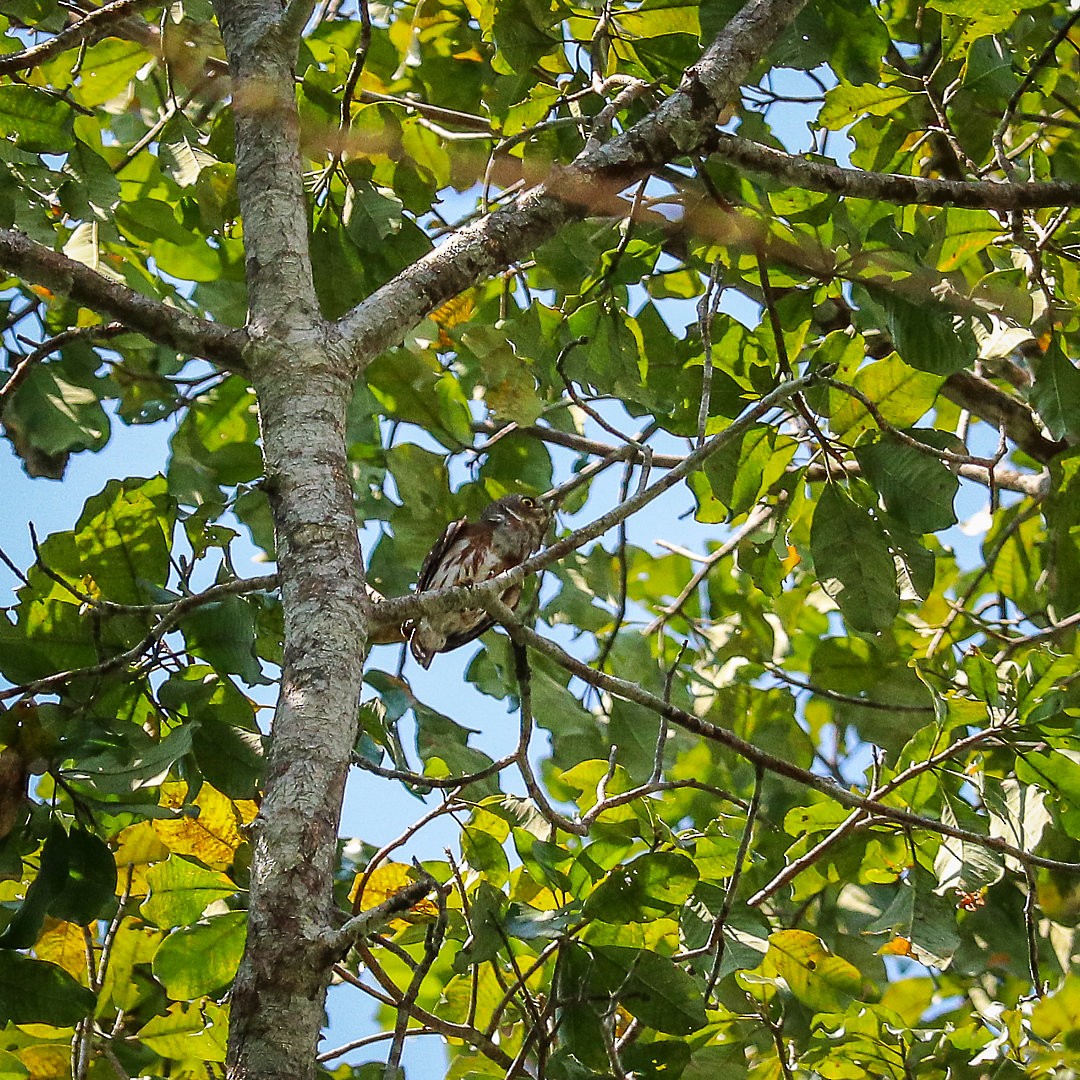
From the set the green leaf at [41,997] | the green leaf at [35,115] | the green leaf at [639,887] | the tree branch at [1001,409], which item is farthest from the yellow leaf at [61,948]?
the tree branch at [1001,409]

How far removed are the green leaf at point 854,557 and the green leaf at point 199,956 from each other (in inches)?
51.0

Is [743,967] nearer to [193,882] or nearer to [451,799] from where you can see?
[451,799]

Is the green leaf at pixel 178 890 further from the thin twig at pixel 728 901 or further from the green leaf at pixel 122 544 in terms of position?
the thin twig at pixel 728 901

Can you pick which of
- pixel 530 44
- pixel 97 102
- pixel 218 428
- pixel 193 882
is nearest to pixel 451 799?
pixel 193 882

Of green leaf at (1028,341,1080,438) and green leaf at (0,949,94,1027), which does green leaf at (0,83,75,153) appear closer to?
green leaf at (0,949,94,1027)

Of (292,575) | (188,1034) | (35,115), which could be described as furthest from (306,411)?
(188,1034)

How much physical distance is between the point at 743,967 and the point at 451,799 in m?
0.59

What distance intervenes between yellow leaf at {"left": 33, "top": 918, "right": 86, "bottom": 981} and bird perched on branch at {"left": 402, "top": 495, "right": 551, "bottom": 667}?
52.0 inches

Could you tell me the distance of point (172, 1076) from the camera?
2508mm

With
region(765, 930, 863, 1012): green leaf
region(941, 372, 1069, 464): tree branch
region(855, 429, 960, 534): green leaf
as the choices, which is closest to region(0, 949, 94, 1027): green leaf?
region(765, 930, 863, 1012): green leaf

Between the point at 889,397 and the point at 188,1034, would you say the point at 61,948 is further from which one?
the point at 889,397

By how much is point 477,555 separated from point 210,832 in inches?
67.9

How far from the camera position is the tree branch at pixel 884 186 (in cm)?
209

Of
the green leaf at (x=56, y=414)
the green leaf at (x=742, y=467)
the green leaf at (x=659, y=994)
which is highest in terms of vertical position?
the green leaf at (x=56, y=414)
